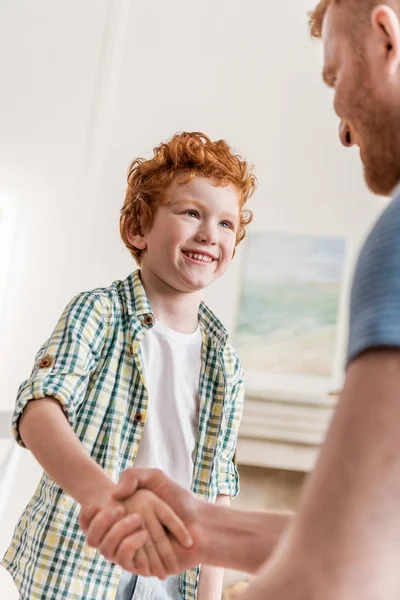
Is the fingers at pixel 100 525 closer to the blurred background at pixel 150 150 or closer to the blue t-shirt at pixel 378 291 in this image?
the blue t-shirt at pixel 378 291

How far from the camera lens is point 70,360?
1251 millimetres

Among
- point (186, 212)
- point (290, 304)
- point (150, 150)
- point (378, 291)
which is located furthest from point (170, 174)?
point (150, 150)

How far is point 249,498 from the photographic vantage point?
107 inches

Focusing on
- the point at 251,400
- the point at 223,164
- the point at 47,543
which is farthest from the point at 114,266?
the point at 47,543

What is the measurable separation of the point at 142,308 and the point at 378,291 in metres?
0.97

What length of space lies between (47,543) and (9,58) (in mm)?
1970

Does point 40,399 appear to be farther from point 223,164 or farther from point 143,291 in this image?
point 223,164

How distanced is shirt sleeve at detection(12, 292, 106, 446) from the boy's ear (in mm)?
228

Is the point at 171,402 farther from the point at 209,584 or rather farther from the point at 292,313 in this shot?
the point at 292,313

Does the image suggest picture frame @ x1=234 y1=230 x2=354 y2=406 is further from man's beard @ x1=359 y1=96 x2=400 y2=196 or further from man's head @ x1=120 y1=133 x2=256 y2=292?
man's beard @ x1=359 y1=96 x2=400 y2=196

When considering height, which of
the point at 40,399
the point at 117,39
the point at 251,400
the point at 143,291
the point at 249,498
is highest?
the point at 117,39

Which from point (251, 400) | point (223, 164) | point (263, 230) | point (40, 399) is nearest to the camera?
point (40, 399)

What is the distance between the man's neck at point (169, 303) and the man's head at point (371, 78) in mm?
744

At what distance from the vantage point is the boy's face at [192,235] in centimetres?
147
